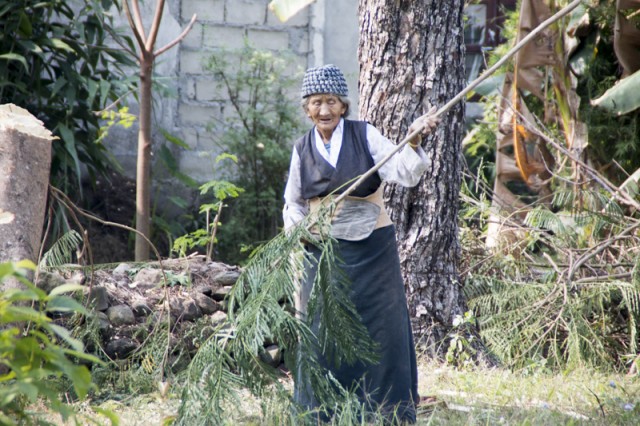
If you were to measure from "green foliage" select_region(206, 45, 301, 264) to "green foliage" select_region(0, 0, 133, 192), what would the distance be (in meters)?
1.27

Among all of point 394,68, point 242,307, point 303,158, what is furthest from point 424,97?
point 242,307

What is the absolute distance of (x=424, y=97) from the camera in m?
Answer: 5.07

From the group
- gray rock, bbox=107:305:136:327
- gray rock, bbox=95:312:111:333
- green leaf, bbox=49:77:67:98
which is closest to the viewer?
gray rock, bbox=95:312:111:333

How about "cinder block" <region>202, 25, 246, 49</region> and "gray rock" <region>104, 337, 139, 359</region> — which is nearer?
"gray rock" <region>104, 337, 139, 359</region>

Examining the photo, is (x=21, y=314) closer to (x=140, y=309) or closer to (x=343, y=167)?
(x=343, y=167)

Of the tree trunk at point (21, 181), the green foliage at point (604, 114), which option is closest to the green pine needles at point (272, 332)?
the tree trunk at point (21, 181)

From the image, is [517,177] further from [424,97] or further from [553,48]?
[424,97]

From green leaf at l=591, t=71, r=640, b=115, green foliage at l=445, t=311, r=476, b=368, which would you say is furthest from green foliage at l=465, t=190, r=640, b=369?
green leaf at l=591, t=71, r=640, b=115

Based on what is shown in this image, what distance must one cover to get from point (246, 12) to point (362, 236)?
17.8 feet

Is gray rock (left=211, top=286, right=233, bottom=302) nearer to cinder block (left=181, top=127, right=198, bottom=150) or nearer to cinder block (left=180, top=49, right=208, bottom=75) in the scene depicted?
cinder block (left=181, top=127, right=198, bottom=150)

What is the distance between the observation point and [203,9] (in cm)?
856

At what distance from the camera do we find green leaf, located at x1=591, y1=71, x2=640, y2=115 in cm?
629

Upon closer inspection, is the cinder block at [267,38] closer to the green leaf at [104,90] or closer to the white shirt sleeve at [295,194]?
the green leaf at [104,90]

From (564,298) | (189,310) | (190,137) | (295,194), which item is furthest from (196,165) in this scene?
(295,194)
